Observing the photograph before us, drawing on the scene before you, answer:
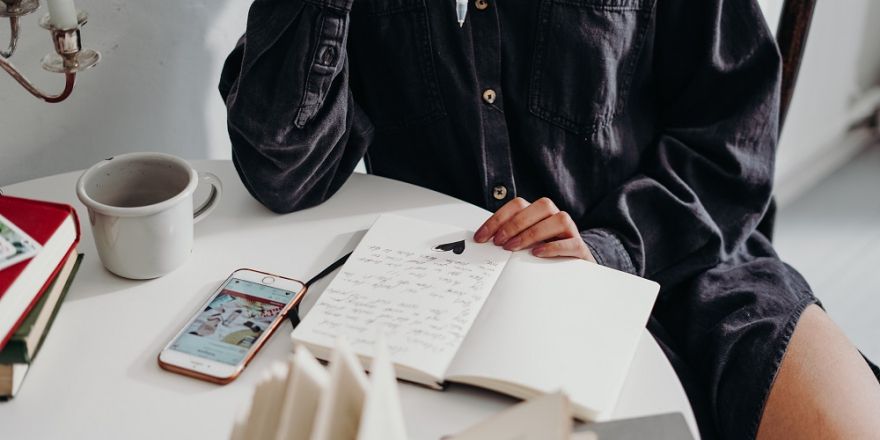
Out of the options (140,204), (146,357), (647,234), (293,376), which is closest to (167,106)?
(140,204)

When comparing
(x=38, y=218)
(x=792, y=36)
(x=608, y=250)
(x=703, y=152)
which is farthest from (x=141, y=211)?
(x=792, y=36)

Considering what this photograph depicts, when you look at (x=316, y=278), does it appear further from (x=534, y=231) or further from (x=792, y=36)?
(x=792, y=36)

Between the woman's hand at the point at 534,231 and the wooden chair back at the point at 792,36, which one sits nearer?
the woman's hand at the point at 534,231

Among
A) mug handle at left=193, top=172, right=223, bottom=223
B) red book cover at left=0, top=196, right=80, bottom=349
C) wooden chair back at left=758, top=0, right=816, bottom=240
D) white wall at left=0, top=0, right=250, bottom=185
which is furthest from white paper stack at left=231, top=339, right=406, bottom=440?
wooden chair back at left=758, top=0, right=816, bottom=240

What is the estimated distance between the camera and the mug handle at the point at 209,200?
2.92 feet

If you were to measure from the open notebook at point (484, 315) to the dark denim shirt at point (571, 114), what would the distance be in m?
0.17

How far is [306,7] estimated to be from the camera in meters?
0.90

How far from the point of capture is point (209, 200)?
0.92 metres

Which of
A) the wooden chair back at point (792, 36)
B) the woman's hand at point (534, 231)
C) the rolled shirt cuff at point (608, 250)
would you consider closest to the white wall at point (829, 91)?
the wooden chair back at point (792, 36)

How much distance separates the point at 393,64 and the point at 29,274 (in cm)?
49

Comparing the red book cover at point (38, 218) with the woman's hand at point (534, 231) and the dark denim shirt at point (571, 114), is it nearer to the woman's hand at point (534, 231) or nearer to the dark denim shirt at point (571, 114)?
the dark denim shirt at point (571, 114)

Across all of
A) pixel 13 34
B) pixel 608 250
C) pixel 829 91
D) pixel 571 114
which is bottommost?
pixel 829 91

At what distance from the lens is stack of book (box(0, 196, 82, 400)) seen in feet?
2.23

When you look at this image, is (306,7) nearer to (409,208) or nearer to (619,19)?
(409,208)
